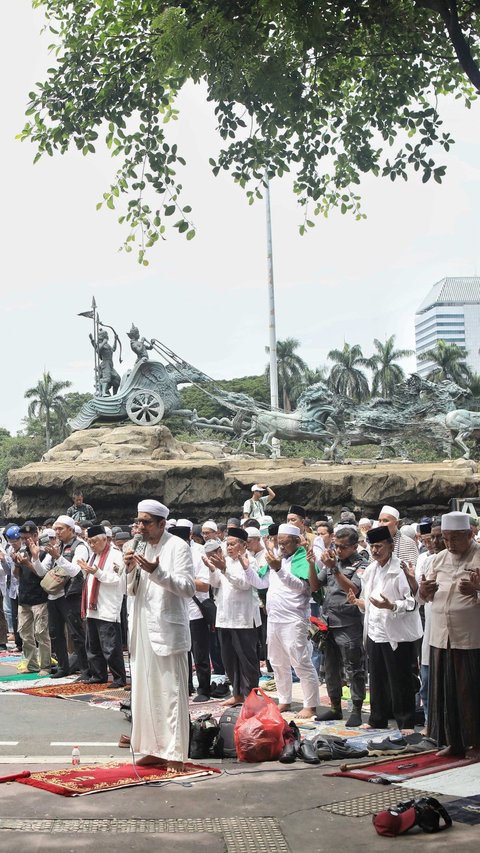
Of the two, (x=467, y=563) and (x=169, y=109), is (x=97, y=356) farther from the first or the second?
(x=467, y=563)

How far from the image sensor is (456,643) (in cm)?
722

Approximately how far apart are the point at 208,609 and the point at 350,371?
188 ft

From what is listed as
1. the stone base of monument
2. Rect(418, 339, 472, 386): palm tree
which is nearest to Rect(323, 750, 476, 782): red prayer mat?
the stone base of monument

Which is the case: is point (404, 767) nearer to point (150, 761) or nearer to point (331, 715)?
point (150, 761)

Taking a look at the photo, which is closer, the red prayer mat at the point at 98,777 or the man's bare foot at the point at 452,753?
the red prayer mat at the point at 98,777

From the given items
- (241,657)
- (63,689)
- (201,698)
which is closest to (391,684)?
(241,657)

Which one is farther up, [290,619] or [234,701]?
[290,619]

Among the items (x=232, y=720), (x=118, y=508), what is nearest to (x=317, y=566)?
(x=232, y=720)

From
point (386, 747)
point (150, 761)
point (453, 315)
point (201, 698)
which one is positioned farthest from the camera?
point (453, 315)

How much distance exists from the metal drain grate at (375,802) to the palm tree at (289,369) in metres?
60.9

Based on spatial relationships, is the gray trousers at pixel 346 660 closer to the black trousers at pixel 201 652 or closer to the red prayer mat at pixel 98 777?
the black trousers at pixel 201 652

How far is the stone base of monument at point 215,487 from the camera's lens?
2591 centimetres

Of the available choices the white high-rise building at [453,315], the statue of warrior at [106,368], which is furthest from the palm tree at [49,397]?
the white high-rise building at [453,315]

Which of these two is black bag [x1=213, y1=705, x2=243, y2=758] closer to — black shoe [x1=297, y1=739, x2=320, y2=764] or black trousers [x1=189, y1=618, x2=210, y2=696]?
black shoe [x1=297, y1=739, x2=320, y2=764]
